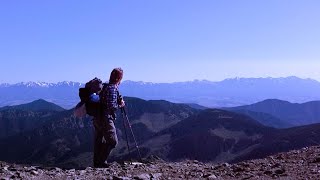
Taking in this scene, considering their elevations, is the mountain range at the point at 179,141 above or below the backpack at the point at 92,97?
below

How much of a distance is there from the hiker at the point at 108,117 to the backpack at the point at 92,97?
→ 8 cm

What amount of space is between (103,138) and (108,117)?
0.73m

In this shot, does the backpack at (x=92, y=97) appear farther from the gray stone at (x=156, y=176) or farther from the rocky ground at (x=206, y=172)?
the gray stone at (x=156, y=176)

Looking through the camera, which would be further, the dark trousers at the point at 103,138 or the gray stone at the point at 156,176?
the dark trousers at the point at 103,138

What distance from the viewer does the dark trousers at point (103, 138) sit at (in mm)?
11961

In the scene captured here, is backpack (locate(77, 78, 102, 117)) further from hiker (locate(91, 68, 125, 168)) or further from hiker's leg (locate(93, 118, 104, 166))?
hiker's leg (locate(93, 118, 104, 166))

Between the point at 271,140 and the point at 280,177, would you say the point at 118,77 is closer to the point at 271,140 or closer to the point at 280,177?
the point at 280,177

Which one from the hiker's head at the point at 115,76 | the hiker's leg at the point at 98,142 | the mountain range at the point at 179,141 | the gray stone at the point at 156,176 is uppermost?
the hiker's head at the point at 115,76

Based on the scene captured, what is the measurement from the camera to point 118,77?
39.9 ft

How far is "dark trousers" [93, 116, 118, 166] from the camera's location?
11961mm

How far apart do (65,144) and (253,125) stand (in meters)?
63.5

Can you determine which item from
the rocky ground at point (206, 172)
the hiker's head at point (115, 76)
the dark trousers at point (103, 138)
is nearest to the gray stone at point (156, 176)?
the rocky ground at point (206, 172)

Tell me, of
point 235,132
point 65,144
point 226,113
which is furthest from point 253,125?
point 65,144

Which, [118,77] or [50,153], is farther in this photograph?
[50,153]
